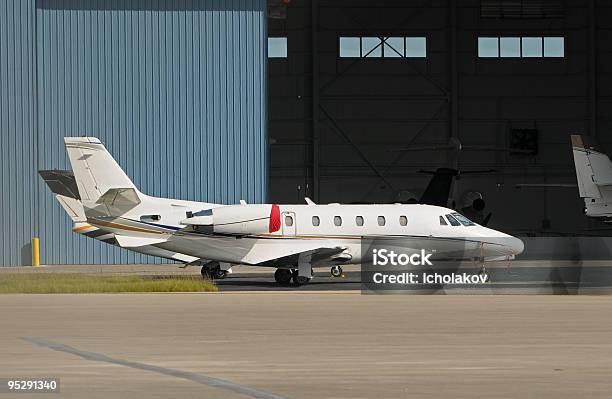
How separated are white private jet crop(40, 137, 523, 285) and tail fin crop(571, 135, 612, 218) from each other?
15.6 metres

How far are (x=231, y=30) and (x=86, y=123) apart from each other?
21.8 feet

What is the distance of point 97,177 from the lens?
115 feet

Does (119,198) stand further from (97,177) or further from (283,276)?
(283,276)

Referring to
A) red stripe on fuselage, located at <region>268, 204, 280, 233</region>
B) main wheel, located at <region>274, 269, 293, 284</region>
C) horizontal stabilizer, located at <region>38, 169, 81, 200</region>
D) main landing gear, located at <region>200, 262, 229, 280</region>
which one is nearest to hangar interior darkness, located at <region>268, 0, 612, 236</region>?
horizontal stabilizer, located at <region>38, 169, 81, 200</region>

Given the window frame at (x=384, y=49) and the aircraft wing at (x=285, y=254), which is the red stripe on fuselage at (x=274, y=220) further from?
the window frame at (x=384, y=49)

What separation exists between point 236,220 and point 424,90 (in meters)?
33.4

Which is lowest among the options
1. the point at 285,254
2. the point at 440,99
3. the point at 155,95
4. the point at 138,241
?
the point at 285,254

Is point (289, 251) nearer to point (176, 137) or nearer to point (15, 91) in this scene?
point (176, 137)

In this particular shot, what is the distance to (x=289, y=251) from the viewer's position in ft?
113

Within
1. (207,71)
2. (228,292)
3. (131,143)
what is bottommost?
(228,292)

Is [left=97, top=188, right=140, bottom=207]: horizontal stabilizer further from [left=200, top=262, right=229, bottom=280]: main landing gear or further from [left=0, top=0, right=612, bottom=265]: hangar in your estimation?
[left=0, top=0, right=612, bottom=265]: hangar

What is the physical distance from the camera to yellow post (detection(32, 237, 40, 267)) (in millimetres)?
44531

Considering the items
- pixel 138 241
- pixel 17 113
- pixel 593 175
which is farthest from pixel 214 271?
pixel 593 175

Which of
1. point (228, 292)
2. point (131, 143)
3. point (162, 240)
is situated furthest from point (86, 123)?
point (228, 292)
